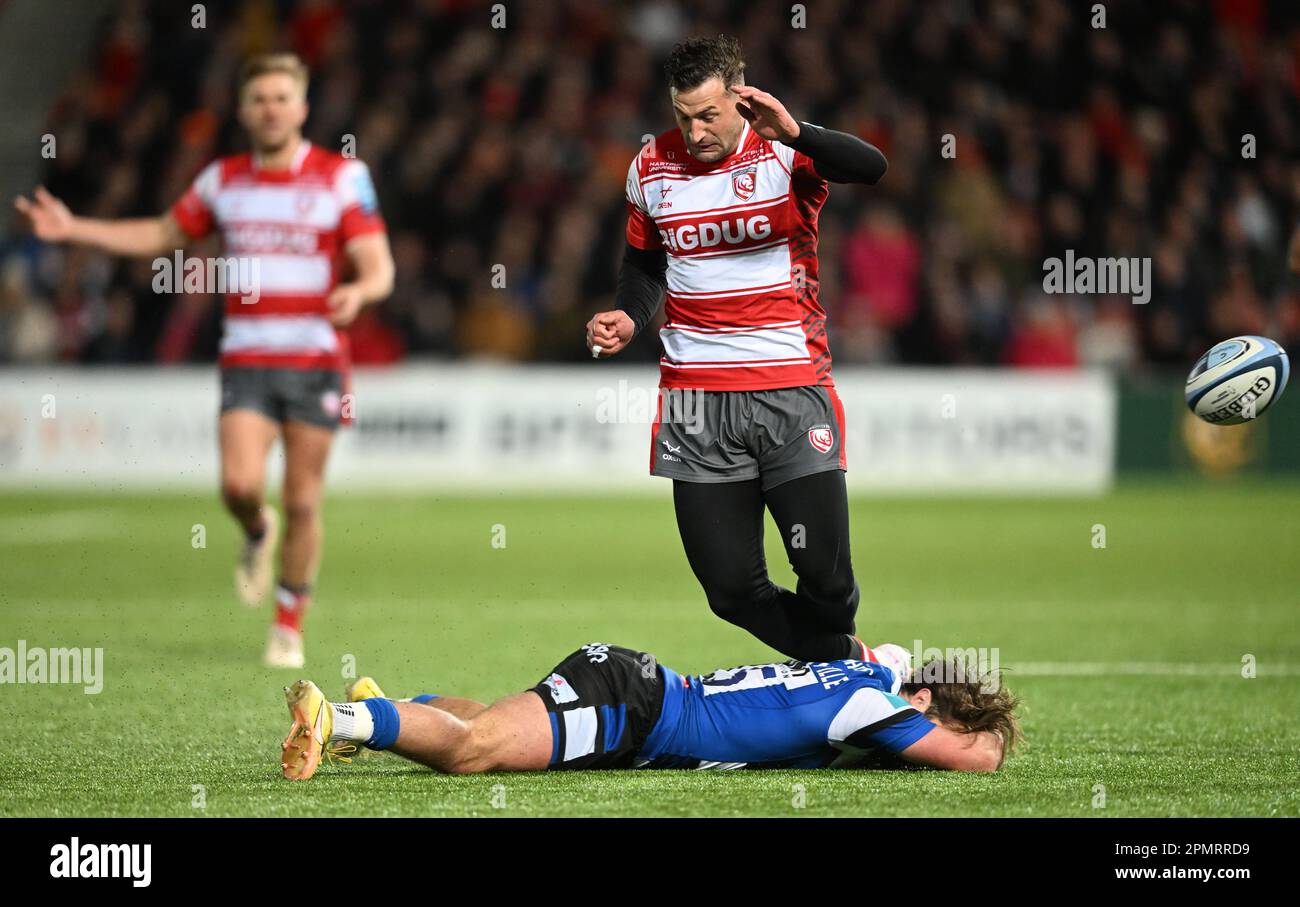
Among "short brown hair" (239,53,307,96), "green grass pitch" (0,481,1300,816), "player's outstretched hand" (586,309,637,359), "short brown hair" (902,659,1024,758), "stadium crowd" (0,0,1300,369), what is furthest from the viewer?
"stadium crowd" (0,0,1300,369)

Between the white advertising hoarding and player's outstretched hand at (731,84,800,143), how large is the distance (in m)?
11.2

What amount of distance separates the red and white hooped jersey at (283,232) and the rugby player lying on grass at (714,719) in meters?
3.03

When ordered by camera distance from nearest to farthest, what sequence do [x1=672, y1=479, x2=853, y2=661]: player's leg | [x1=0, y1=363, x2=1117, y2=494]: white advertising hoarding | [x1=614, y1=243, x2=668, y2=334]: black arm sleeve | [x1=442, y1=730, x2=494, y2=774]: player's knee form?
[x1=442, y1=730, x2=494, y2=774]: player's knee → [x1=672, y1=479, x2=853, y2=661]: player's leg → [x1=614, y1=243, x2=668, y2=334]: black arm sleeve → [x1=0, y1=363, x2=1117, y2=494]: white advertising hoarding

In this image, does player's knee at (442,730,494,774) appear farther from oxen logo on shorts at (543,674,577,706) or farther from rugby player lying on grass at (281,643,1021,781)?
oxen logo on shorts at (543,674,577,706)

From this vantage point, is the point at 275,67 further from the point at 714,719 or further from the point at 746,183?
the point at 714,719

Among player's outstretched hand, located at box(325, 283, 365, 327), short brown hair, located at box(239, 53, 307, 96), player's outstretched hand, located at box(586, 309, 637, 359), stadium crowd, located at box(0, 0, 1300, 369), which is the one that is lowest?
player's outstretched hand, located at box(586, 309, 637, 359)

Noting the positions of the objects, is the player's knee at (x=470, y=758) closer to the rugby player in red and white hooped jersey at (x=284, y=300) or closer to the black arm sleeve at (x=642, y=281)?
the black arm sleeve at (x=642, y=281)

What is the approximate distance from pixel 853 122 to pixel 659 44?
277cm

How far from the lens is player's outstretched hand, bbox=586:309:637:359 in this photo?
5805 millimetres

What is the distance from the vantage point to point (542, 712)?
5410mm

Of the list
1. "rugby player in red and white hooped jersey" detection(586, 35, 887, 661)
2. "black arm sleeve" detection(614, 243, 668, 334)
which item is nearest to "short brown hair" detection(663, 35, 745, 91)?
"rugby player in red and white hooped jersey" detection(586, 35, 887, 661)

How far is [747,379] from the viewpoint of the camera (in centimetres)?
605

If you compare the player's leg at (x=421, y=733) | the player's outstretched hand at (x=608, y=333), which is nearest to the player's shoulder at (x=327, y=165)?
the player's outstretched hand at (x=608, y=333)

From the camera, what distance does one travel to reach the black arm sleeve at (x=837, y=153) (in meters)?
5.53
